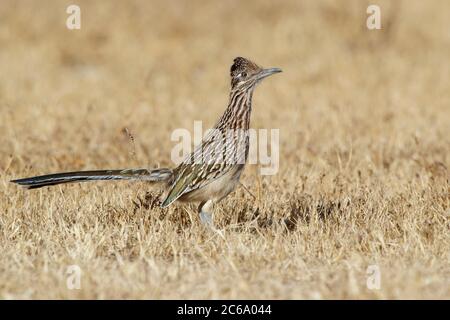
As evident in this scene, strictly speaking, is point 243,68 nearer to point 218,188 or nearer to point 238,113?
point 238,113

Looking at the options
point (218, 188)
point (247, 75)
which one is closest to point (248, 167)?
point (247, 75)

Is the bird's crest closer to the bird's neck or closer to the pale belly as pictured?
the bird's neck

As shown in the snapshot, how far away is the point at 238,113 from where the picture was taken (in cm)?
586

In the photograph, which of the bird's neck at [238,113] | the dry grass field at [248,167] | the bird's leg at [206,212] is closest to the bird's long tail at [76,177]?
the dry grass field at [248,167]

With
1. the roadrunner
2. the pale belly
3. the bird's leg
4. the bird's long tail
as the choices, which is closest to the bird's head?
the roadrunner

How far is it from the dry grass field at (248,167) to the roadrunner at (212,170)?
24 centimetres

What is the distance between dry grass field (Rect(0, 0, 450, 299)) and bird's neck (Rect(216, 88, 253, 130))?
25.8 inches

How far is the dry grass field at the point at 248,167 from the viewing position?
493cm

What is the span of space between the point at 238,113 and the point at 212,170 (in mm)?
440
